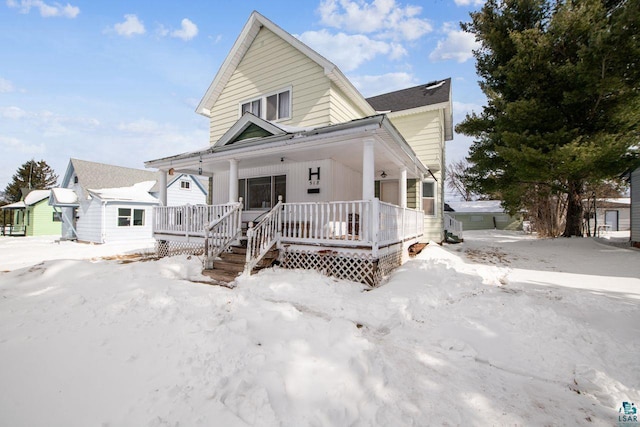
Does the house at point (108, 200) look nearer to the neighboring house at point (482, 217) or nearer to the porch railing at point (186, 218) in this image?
the porch railing at point (186, 218)

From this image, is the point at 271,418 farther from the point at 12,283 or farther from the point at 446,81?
the point at 446,81

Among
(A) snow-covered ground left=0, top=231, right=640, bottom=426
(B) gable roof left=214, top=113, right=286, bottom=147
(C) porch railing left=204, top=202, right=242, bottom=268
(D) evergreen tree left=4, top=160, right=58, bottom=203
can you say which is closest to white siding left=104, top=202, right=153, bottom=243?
(B) gable roof left=214, top=113, right=286, bottom=147

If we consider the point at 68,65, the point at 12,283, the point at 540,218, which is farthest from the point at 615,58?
the point at 68,65

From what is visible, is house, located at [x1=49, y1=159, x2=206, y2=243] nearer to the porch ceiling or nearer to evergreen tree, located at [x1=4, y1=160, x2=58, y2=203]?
the porch ceiling

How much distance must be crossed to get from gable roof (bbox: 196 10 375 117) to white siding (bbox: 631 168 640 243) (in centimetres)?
1319

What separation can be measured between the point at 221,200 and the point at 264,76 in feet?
17.8

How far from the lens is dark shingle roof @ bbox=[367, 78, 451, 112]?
13.5 meters

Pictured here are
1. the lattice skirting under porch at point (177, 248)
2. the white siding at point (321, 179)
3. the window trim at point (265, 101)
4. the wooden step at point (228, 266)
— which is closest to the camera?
the wooden step at point (228, 266)

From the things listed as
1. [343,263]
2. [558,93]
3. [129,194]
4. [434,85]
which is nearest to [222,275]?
[343,263]

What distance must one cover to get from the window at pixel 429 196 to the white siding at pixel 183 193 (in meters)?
16.9

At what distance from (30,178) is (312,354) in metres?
56.0

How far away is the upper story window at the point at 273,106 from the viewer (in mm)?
11016

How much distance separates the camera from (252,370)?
2.72m

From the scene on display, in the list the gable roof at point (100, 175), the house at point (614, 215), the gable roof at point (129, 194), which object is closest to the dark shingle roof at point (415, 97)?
the gable roof at point (129, 194)
